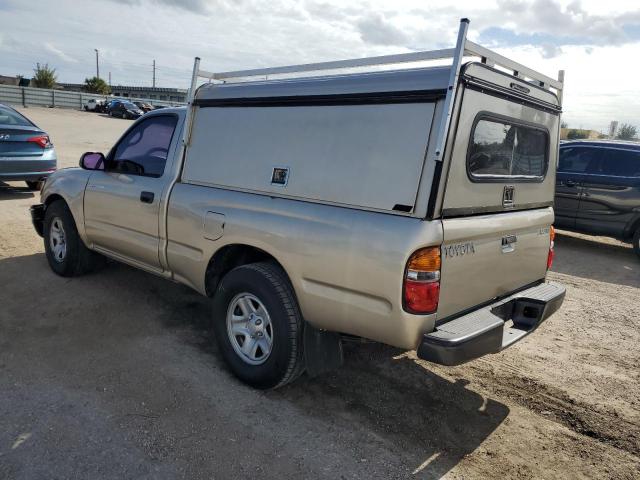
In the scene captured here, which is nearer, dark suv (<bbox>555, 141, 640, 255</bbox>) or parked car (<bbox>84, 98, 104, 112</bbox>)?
dark suv (<bbox>555, 141, 640, 255</bbox>)

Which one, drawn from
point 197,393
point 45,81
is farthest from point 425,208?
point 45,81

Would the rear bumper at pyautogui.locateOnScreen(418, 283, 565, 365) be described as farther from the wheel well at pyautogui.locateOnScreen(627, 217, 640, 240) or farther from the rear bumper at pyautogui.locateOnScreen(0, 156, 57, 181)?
the rear bumper at pyautogui.locateOnScreen(0, 156, 57, 181)

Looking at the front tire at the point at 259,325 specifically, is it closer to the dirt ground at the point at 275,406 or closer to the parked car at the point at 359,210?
the parked car at the point at 359,210

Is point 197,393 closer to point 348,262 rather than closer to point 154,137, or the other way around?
point 348,262

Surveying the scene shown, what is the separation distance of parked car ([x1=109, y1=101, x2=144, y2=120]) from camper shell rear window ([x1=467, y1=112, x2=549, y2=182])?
38.8m

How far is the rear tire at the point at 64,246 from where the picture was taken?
16.9 feet

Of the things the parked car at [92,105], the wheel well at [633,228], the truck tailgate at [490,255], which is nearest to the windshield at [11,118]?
the truck tailgate at [490,255]

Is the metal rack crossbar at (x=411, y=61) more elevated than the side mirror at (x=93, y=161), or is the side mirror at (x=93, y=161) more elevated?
the metal rack crossbar at (x=411, y=61)

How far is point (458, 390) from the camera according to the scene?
362 cm

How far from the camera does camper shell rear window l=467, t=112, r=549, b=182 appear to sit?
9.81 ft

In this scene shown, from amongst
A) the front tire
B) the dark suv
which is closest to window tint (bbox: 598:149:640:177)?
the dark suv

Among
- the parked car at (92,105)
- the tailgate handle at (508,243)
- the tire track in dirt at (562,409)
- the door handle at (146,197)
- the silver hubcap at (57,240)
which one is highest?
the parked car at (92,105)

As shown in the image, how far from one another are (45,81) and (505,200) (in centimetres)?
6009

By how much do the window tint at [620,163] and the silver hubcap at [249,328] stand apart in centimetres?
721
